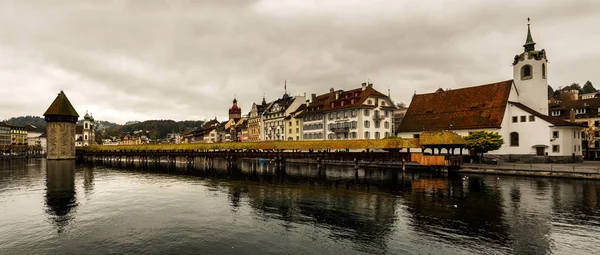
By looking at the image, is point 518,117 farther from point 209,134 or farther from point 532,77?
point 209,134

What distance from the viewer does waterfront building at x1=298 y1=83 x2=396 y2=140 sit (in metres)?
72.1

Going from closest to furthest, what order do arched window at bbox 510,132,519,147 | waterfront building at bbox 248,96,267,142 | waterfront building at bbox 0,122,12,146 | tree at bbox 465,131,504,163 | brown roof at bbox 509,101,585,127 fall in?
tree at bbox 465,131,504,163
brown roof at bbox 509,101,585,127
arched window at bbox 510,132,519,147
waterfront building at bbox 248,96,267,142
waterfront building at bbox 0,122,12,146

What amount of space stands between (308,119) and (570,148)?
53853 millimetres

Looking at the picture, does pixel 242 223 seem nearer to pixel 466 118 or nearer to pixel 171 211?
pixel 171 211

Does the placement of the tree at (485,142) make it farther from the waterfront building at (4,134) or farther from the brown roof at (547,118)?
the waterfront building at (4,134)

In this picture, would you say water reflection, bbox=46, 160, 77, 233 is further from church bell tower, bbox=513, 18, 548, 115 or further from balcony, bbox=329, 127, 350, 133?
church bell tower, bbox=513, 18, 548, 115

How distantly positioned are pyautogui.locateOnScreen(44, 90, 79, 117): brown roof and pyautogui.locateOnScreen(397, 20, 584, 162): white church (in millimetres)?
96136

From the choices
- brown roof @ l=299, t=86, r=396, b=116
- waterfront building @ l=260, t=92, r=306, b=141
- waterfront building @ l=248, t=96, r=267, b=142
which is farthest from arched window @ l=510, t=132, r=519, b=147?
waterfront building @ l=248, t=96, r=267, b=142

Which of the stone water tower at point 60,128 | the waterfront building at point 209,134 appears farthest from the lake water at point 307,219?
the waterfront building at point 209,134

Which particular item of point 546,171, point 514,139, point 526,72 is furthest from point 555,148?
point 526,72

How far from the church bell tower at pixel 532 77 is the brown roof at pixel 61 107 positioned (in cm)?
11489

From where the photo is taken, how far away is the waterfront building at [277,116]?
9481 centimetres

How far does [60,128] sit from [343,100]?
82.1 metres

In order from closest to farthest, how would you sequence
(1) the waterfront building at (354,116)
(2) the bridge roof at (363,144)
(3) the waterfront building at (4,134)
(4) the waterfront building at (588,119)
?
1. (2) the bridge roof at (363,144)
2. (4) the waterfront building at (588,119)
3. (1) the waterfront building at (354,116)
4. (3) the waterfront building at (4,134)
